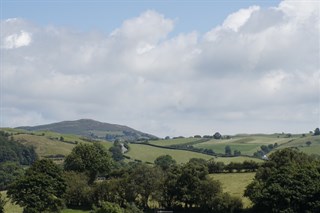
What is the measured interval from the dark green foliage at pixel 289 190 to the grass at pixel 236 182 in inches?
273

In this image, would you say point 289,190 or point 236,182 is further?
point 236,182

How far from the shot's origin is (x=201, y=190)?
98.1 metres

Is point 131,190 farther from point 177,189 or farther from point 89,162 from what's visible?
point 89,162

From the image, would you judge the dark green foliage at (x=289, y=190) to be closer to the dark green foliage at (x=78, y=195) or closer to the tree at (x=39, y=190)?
the dark green foliage at (x=78, y=195)

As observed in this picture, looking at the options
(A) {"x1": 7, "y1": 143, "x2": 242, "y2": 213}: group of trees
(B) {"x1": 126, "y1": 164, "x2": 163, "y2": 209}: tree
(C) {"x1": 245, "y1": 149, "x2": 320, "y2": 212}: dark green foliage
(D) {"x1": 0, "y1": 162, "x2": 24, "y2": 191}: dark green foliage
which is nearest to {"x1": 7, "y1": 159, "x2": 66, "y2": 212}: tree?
(A) {"x1": 7, "y1": 143, "x2": 242, "y2": 213}: group of trees

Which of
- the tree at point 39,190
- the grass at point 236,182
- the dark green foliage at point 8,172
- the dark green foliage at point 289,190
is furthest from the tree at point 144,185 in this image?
the dark green foliage at point 8,172

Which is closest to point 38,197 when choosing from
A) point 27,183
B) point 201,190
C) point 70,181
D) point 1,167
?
point 27,183

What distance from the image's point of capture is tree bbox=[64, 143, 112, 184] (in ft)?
407

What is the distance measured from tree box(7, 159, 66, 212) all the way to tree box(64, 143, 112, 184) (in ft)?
68.9

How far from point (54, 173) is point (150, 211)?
20639 mm

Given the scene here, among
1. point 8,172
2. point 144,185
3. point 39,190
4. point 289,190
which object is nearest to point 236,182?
point 144,185

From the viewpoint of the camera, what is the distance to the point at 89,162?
125062 mm

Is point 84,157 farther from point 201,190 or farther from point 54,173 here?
point 201,190

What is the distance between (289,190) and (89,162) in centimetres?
5570
